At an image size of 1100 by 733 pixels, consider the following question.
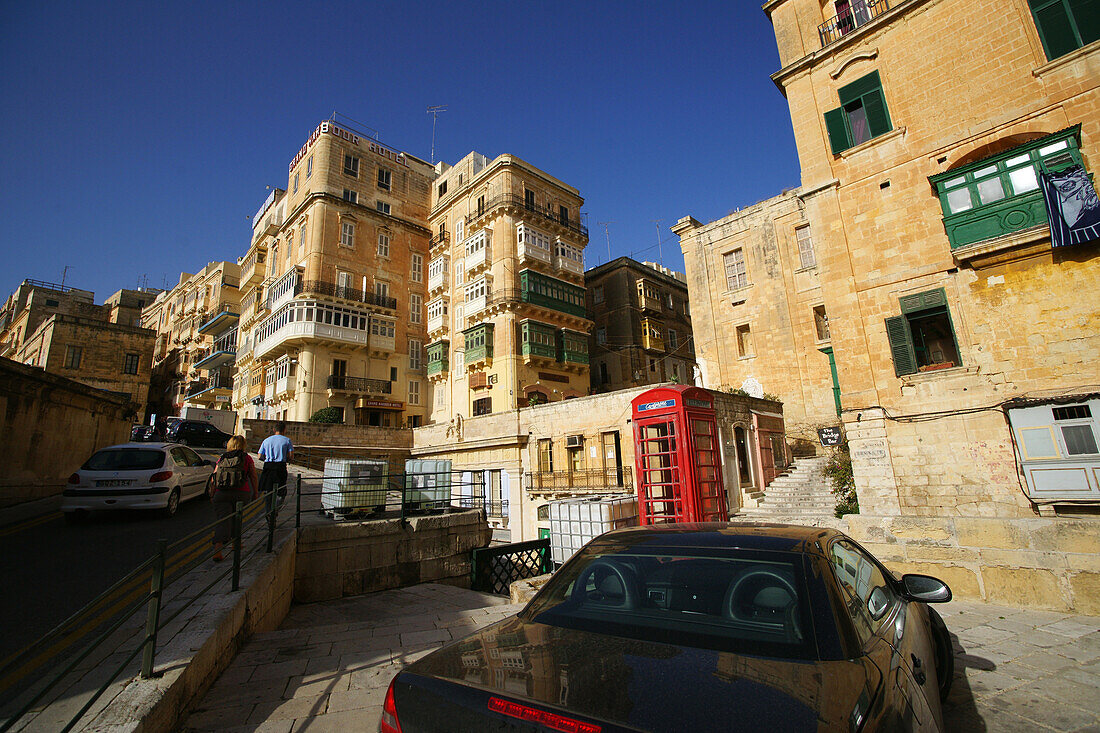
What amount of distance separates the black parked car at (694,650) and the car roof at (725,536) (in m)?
→ 0.01

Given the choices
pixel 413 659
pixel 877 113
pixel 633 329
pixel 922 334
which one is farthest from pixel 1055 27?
pixel 633 329

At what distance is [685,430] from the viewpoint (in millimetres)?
11695

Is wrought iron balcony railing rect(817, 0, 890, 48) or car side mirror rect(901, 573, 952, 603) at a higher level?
wrought iron balcony railing rect(817, 0, 890, 48)

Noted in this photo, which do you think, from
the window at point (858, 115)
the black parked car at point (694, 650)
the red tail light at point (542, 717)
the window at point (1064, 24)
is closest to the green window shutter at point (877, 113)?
the window at point (858, 115)

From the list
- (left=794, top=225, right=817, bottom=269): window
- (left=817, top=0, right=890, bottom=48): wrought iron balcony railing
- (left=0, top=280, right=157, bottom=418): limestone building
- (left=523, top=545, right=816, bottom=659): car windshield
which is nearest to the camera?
(left=523, top=545, right=816, bottom=659): car windshield

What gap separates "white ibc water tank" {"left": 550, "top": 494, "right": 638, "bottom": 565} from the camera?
40.3 ft

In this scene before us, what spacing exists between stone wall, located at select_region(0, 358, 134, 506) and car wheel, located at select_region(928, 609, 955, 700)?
1620 cm

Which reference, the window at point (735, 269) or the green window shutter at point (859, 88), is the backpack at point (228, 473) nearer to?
the green window shutter at point (859, 88)

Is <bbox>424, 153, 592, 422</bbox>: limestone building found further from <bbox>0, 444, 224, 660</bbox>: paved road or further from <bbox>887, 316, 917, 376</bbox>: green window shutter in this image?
<bbox>887, 316, 917, 376</bbox>: green window shutter

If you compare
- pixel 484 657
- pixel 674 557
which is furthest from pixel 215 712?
pixel 674 557

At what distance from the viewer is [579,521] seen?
1258cm

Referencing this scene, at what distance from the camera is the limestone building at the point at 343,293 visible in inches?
1200

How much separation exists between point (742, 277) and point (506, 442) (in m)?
14.2

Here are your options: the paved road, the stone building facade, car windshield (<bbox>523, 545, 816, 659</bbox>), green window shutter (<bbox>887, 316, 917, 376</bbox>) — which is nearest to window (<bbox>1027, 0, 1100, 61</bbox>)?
green window shutter (<bbox>887, 316, 917, 376</bbox>)
